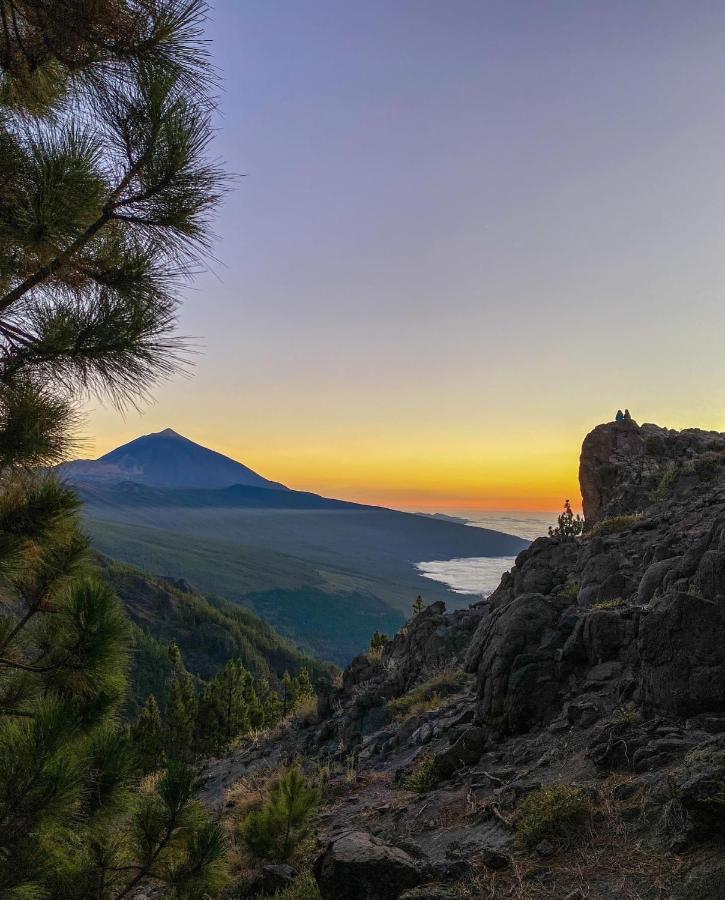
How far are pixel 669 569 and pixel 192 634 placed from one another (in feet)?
507

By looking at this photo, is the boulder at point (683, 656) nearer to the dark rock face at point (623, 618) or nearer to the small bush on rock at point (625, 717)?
the dark rock face at point (623, 618)

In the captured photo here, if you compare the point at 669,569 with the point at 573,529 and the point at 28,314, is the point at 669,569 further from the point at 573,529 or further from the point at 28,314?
the point at 573,529

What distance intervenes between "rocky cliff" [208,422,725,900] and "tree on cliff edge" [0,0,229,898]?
2.20 m

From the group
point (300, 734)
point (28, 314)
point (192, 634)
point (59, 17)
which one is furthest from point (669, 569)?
point (192, 634)

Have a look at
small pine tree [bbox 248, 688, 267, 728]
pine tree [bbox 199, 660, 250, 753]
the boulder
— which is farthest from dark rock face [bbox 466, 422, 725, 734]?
pine tree [bbox 199, 660, 250, 753]

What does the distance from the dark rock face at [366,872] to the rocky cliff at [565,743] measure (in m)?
0.01

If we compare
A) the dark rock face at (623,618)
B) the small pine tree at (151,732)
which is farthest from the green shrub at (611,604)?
the small pine tree at (151,732)

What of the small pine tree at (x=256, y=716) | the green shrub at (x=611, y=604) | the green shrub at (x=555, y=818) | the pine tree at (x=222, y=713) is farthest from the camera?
the pine tree at (x=222, y=713)

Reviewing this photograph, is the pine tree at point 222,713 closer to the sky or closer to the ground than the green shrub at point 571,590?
closer to the ground

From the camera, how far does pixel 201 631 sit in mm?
147750

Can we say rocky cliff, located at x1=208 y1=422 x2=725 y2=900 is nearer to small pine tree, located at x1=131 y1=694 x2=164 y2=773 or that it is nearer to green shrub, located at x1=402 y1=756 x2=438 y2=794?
green shrub, located at x1=402 y1=756 x2=438 y2=794

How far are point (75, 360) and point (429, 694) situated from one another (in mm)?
11195

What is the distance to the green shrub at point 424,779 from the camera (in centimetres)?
800

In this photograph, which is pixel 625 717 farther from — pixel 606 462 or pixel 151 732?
pixel 151 732
